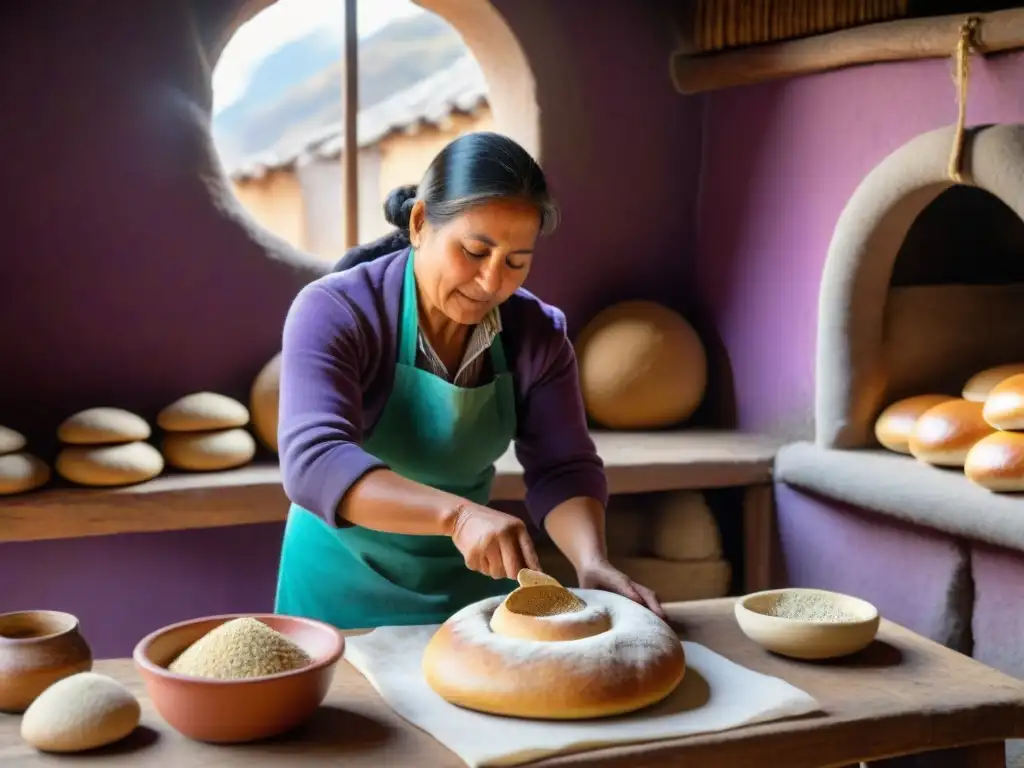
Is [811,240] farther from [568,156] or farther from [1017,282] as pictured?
[568,156]

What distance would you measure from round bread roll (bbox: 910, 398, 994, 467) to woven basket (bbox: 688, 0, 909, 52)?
1058 millimetres

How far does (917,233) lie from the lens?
3.10m

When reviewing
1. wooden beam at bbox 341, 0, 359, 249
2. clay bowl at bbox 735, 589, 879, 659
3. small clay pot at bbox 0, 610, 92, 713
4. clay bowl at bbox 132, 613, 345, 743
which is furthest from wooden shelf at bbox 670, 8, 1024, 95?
small clay pot at bbox 0, 610, 92, 713

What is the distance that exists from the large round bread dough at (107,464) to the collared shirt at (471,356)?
129 cm

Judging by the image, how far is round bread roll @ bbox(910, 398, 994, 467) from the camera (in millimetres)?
2580

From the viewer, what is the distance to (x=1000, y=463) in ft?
7.79

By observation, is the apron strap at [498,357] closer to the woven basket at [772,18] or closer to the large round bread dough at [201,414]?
the large round bread dough at [201,414]

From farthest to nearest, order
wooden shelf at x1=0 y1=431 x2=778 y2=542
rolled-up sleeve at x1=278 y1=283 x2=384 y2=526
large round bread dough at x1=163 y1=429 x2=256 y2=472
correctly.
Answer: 1. large round bread dough at x1=163 y1=429 x2=256 y2=472
2. wooden shelf at x1=0 y1=431 x2=778 y2=542
3. rolled-up sleeve at x1=278 y1=283 x2=384 y2=526

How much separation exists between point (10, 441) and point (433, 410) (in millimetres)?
1421

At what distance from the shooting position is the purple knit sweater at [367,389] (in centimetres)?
155

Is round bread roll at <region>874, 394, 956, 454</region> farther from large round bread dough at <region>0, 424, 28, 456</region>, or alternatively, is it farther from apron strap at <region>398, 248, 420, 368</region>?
large round bread dough at <region>0, 424, 28, 456</region>

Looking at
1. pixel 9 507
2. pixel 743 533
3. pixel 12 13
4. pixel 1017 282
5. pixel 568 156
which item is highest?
pixel 12 13

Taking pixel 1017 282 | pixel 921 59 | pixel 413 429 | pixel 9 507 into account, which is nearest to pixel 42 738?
pixel 413 429

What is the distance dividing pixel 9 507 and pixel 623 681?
1.89 metres
